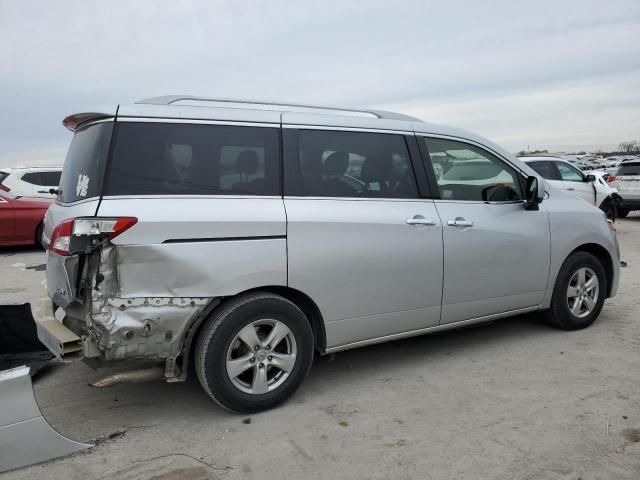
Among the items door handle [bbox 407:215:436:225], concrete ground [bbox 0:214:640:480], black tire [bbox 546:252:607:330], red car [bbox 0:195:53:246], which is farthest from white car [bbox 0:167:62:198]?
black tire [bbox 546:252:607:330]

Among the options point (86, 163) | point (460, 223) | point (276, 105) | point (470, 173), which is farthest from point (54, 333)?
point (470, 173)

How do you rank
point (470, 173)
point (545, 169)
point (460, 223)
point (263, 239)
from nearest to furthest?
point (263, 239)
point (460, 223)
point (470, 173)
point (545, 169)

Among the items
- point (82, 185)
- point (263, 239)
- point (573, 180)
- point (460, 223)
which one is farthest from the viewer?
point (573, 180)

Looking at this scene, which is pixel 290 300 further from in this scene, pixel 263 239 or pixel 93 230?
pixel 93 230

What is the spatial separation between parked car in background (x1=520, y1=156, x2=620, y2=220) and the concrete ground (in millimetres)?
7367

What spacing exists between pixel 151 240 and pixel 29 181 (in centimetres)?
917

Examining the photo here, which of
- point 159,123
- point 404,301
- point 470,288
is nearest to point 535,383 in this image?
point 470,288

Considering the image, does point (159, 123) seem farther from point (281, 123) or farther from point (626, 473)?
point (626, 473)

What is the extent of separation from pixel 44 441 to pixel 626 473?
3023 mm

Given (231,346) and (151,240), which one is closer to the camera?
(151,240)

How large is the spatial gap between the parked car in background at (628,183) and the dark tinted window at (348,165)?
40.6ft

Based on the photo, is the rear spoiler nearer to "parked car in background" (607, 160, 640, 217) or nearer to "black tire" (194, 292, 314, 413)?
"black tire" (194, 292, 314, 413)

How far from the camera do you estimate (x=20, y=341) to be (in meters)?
4.16

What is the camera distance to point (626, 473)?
8.94ft
